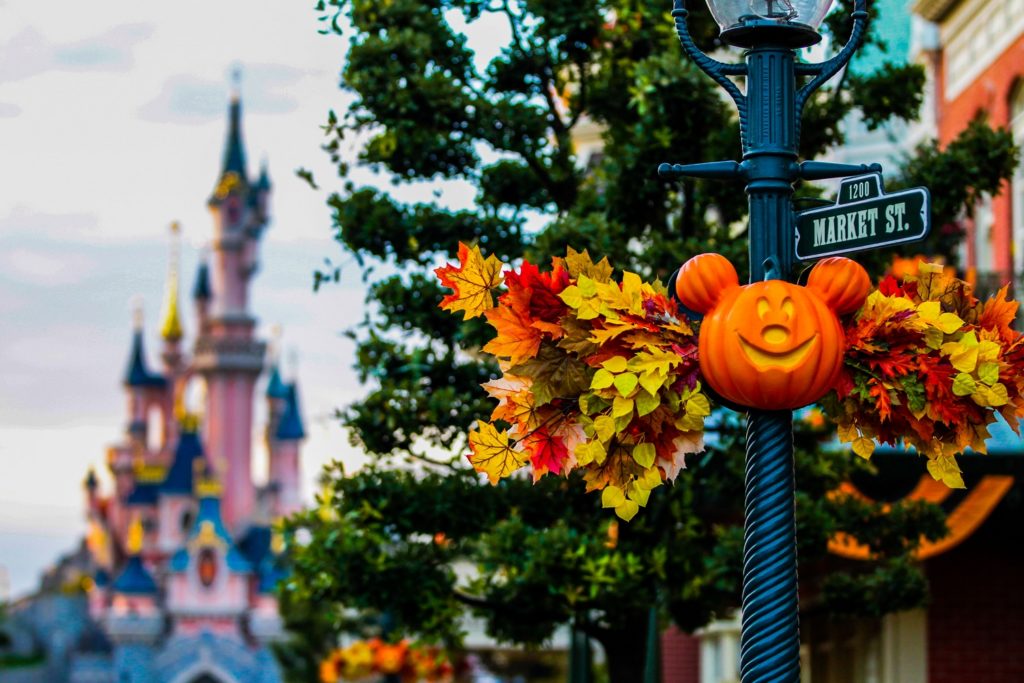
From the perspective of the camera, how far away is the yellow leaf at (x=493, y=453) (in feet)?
22.9

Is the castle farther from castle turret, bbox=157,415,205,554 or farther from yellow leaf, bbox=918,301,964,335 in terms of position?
yellow leaf, bbox=918,301,964,335

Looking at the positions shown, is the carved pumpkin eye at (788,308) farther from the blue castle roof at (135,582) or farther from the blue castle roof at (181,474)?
the blue castle roof at (181,474)

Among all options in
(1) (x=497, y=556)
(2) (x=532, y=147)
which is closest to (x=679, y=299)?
(1) (x=497, y=556)

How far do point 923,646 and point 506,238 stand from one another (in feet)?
22.7

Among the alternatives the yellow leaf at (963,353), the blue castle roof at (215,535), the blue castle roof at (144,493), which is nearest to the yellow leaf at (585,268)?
the yellow leaf at (963,353)

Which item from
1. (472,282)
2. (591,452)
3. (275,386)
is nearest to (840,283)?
(591,452)

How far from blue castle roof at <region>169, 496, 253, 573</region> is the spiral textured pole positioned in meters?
104

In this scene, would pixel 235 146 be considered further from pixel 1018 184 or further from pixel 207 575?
pixel 1018 184

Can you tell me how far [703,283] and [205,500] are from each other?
106 meters

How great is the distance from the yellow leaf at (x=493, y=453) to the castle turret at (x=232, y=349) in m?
109

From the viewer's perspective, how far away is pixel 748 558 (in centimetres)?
693

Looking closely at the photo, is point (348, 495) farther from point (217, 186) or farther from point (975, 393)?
point (217, 186)

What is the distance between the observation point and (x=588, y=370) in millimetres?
6938

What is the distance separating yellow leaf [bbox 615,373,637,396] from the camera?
6.71 metres
